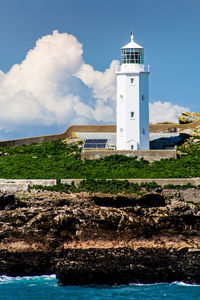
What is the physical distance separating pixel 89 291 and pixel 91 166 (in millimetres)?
16305

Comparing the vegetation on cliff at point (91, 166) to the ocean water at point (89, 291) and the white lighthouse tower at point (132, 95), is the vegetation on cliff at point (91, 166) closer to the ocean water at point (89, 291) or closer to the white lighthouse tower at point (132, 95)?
the white lighthouse tower at point (132, 95)

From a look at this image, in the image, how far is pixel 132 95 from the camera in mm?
45719

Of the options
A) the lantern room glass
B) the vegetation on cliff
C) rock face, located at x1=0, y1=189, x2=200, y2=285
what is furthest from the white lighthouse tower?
rock face, located at x1=0, y1=189, x2=200, y2=285

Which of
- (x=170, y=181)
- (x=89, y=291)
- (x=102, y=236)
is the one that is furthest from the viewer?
(x=170, y=181)

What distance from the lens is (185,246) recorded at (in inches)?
1297

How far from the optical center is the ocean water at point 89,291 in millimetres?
27270

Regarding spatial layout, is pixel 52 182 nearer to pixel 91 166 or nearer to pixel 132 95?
pixel 91 166

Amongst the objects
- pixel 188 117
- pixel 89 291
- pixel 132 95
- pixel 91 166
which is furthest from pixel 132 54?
pixel 89 291

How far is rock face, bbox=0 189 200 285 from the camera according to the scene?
30.2 metres

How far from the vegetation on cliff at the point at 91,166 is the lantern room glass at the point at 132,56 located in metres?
8.51

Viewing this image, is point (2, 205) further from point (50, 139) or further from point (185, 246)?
point (50, 139)

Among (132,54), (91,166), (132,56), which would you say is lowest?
(91,166)

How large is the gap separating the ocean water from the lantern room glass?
74.4 feet

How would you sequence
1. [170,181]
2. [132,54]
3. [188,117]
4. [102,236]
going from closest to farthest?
1. [102,236]
2. [170,181]
3. [132,54]
4. [188,117]
